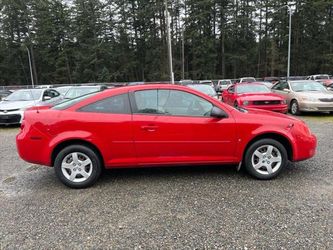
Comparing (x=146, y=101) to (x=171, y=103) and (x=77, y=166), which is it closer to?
(x=171, y=103)

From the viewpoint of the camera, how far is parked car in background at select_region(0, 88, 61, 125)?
1030 centimetres

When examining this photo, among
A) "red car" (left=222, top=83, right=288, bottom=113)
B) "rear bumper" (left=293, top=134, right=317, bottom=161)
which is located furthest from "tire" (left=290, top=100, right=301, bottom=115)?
"rear bumper" (left=293, top=134, right=317, bottom=161)

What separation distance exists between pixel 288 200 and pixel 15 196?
3783 millimetres

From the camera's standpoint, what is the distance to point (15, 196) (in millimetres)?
4172

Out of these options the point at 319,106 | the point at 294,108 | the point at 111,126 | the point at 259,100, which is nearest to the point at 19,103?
the point at 111,126

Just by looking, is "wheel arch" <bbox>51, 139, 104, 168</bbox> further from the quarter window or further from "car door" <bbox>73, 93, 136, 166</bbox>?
the quarter window

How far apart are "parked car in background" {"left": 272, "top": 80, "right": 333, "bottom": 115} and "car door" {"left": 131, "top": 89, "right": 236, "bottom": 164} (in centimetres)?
771

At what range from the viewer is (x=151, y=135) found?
14.1 feet

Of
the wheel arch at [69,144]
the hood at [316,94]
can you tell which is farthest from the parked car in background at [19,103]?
the hood at [316,94]

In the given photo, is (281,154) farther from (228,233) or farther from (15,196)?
(15,196)

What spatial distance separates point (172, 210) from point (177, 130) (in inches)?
47.8

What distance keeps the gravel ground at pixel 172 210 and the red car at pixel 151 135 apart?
0.34m

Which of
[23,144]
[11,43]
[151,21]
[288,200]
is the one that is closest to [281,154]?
[288,200]

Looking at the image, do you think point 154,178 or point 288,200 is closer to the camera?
point 288,200
